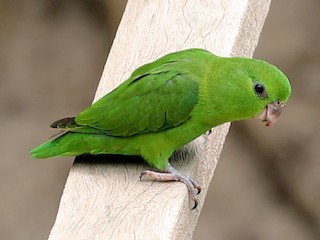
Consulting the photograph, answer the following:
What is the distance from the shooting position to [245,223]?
9.87 ft

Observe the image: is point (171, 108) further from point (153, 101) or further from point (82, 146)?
point (82, 146)

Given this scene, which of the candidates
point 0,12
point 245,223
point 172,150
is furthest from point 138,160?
point 0,12

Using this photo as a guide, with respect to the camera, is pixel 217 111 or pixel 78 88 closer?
pixel 217 111

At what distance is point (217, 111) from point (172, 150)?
113mm

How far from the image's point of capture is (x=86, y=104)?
315 cm

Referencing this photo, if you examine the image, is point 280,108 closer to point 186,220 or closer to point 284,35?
point 186,220

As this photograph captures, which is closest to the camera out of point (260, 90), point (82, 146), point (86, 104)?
point (260, 90)

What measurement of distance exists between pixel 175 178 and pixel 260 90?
0.69 ft

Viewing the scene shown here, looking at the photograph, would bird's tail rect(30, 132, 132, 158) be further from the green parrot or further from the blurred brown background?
the blurred brown background

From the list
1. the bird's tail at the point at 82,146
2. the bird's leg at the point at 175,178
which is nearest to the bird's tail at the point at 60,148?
the bird's tail at the point at 82,146

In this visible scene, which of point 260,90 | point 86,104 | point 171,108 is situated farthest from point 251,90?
point 86,104

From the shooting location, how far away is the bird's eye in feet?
4.31

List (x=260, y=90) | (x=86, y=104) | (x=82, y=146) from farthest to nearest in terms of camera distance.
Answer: (x=86, y=104) → (x=82, y=146) → (x=260, y=90)

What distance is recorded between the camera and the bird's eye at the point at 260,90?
1313 mm
